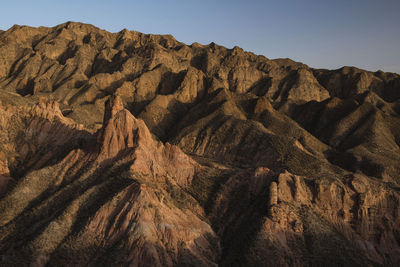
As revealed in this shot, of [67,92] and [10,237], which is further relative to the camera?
[67,92]

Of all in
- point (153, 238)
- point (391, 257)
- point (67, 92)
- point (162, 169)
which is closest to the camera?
point (153, 238)

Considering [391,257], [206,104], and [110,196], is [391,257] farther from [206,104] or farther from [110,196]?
[206,104]

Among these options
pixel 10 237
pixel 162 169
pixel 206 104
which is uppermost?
pixel 206 104

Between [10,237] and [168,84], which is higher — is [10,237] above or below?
below

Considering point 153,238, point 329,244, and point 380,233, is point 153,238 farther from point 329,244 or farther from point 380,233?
point 380,233

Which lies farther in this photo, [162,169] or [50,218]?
[162,169]

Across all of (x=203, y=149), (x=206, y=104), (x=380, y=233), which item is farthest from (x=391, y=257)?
(x=206, y=104)

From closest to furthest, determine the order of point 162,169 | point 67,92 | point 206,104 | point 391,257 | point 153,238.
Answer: point 153,238 < point 391,257 < point 162,169 < point 206,104 < point 67,92

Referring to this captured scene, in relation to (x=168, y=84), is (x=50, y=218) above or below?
below

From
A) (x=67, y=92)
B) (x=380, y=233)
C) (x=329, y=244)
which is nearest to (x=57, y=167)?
(x=329, y=244)
